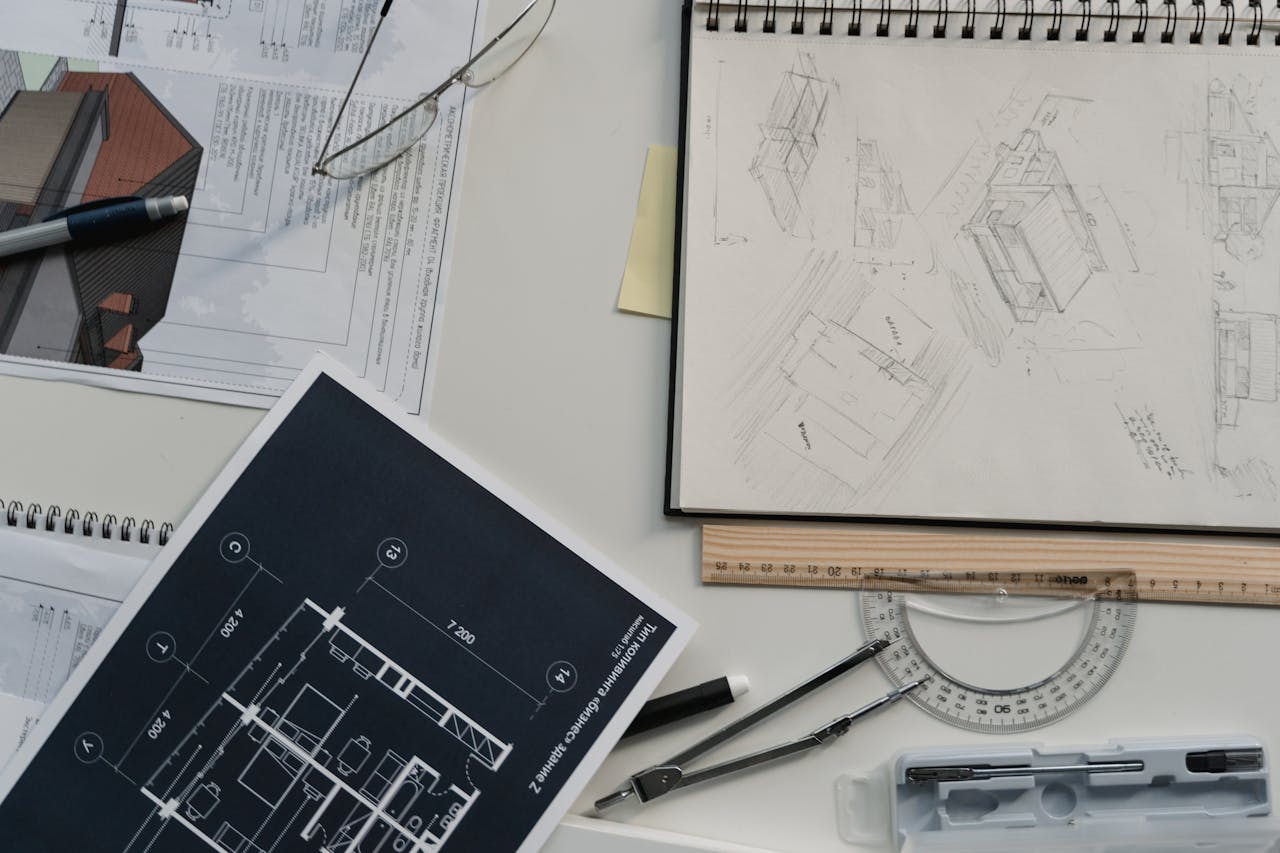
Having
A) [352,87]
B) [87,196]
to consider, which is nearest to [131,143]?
[87,196]

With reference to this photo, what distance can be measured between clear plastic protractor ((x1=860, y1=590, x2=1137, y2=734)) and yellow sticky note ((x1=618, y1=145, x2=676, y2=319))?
28cm

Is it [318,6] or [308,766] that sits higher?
[318,6]

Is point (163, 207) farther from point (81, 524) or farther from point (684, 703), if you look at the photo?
point (684, 703)

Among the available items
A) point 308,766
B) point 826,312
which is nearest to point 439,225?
point 826,312

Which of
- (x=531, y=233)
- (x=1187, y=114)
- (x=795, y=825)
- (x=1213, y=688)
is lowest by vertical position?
(x=795, y=825)

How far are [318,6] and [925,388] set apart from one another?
1.91 ft

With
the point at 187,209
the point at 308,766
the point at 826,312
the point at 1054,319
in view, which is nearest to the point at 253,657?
the point at 308,766

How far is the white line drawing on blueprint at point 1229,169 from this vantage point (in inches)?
28.3

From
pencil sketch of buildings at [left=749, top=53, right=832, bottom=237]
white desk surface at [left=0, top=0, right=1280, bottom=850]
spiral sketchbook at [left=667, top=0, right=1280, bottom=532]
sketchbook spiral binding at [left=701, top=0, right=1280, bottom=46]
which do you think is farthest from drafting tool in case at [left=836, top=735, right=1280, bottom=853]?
sketchbook spiral binding at [left=701, top=0, right=1280, bottom=46]

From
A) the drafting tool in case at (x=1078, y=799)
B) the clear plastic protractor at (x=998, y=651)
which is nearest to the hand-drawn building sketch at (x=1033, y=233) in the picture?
the clear plastic protractor at (x=998, y=651)

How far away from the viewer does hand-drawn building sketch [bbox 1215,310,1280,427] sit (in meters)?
0.70

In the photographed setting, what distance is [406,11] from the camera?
77 cm

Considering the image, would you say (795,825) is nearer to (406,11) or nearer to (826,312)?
(826,312)

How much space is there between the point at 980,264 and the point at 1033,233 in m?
0.05
